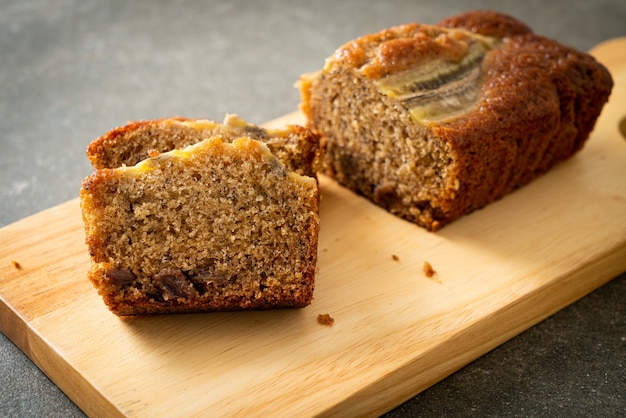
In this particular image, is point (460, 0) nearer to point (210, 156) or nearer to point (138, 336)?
point (210, 156)

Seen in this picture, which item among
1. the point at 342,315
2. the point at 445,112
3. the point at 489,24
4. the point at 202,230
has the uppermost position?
the point at 489,24

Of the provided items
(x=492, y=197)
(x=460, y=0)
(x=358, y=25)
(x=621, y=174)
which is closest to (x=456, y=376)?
(x=492, y=197)

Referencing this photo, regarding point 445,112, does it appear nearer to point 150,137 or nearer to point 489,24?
point 489,24

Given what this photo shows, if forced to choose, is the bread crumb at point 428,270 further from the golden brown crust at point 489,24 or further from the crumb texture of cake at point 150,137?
the golden brown crust at point 489,24

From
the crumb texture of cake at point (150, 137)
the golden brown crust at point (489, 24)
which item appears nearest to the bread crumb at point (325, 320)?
the crumb texture of cake at point (150, 137)

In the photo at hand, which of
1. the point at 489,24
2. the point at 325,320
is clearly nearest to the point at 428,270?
the point at 325,320

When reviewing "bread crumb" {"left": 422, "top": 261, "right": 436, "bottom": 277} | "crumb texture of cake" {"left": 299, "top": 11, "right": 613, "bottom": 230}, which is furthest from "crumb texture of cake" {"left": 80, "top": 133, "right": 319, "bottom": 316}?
"crumb texture of cake" {"left": 299, "top": 11, "right": 613, "bottom": 230}
